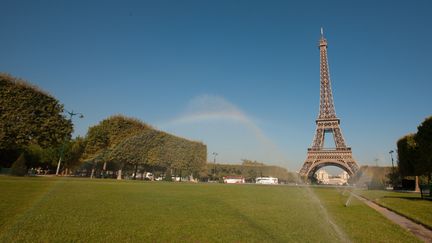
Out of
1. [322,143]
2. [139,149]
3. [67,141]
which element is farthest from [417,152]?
[67,141]

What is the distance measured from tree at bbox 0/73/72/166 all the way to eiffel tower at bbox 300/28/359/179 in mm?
61391

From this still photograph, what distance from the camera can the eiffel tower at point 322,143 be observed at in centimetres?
7825

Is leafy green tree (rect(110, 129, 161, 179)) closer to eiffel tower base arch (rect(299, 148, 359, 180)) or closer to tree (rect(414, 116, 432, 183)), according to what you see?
eiffel tower base arch (rect(299, 148, 359, 180))

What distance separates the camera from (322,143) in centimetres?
8419

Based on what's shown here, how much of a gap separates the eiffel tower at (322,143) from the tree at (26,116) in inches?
2417

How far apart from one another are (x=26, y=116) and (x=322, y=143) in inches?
2830

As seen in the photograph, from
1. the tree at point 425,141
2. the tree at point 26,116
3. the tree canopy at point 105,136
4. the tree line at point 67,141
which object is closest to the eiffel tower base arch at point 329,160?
the tree line at point 67,141

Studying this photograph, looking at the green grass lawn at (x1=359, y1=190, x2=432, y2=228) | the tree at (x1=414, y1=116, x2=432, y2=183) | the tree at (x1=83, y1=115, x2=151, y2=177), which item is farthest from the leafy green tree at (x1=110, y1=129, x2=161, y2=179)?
the tree at (x1=414, y1=116, x2=432, y2=183)

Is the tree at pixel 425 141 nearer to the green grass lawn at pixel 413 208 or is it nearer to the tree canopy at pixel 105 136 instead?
the green grass lawn at pixel 413 208

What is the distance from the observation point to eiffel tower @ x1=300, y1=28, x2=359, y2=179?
78250mm

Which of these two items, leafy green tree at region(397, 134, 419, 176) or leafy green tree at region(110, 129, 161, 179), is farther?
leafy green tree at region(110, 129, 161, 179)

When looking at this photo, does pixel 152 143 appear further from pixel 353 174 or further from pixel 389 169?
pixel 389 169

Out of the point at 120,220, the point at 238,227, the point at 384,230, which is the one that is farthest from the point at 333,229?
the point at 120,220

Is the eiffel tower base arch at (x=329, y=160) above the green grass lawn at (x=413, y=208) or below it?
above
